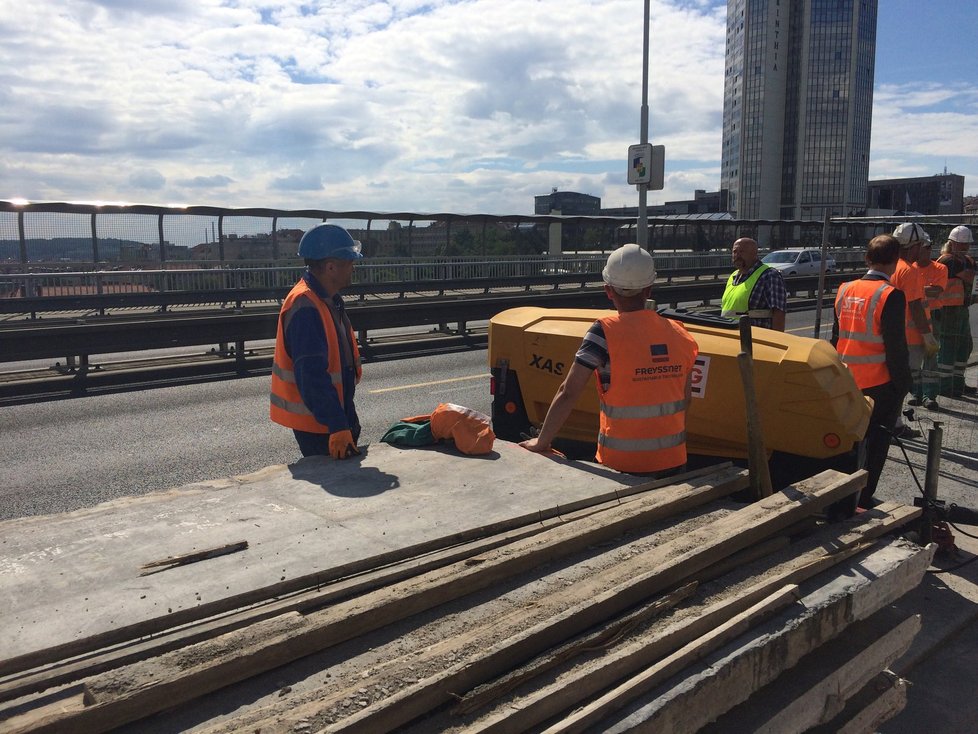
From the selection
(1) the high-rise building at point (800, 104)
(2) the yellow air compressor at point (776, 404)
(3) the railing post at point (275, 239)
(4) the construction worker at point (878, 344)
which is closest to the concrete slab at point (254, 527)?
(2) the yellow air compressor at point (776, 404)

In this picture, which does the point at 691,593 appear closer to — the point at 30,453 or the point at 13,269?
the point at 30,453

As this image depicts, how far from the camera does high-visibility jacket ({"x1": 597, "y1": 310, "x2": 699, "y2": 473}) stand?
3.51 m

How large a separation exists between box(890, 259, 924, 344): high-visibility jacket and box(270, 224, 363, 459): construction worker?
612 cm

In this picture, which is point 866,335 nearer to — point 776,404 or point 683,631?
point 776,404

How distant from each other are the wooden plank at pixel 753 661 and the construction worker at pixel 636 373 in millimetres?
996

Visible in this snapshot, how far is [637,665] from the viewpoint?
222cm

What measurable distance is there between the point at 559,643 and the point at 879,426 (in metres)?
4.15

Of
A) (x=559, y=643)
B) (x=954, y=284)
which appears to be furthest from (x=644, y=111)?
(x=559, y=643)

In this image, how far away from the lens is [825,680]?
2758mm

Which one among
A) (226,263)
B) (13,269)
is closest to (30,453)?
(13,269)

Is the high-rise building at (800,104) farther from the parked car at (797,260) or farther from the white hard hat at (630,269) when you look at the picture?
the white hard hat at (630,269)

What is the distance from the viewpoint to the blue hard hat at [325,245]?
13.5 ft

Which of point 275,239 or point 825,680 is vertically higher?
point 275,239

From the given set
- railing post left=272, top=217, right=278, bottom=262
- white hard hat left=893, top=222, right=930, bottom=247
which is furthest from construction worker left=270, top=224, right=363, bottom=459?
railing post left=272, top=217, right=278, bottom=262
